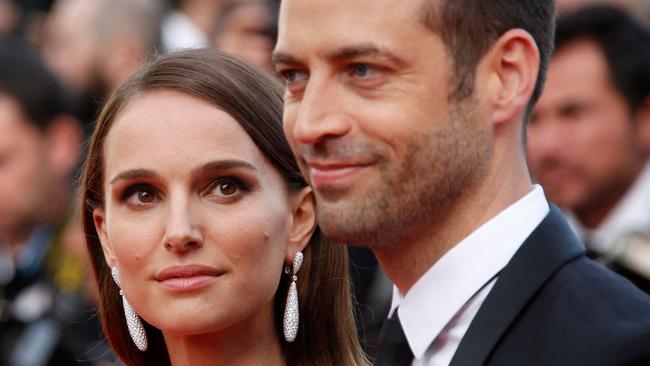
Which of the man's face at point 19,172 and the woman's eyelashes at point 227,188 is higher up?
the woman's eyelashes at point 227,188

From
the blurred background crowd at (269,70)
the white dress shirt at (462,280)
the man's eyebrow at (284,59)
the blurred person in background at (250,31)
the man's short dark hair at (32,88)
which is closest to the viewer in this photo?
the white dress shirt at (462,280)

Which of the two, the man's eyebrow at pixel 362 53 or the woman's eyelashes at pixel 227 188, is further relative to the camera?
the woman's eyelashes at pixel 227 188

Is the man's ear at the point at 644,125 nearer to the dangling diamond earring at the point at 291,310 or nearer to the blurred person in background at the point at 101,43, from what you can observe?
the blurred person in background at the point at 101,43

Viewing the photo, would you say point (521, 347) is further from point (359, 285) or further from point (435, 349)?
point (359, 285)

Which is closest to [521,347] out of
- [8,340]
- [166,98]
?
[166,98]

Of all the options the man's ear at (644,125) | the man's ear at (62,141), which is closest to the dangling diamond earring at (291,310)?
the man's ear at (644,125)

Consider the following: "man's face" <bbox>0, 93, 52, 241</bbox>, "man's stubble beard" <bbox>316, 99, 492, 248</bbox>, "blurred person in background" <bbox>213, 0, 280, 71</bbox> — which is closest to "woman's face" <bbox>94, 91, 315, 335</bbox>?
"man's stubble beard" <bbox>316, 99, 492, 248</bbox>

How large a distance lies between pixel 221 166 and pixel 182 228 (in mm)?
215

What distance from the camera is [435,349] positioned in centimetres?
313

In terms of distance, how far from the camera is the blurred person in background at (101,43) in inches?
315

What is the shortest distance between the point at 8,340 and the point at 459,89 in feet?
12.5

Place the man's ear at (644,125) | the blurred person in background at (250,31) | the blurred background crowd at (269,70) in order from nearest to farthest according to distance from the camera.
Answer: the blurred background crowd at (269,70) → the man's ear at (644,125) → the blurred person in background at (250,31)

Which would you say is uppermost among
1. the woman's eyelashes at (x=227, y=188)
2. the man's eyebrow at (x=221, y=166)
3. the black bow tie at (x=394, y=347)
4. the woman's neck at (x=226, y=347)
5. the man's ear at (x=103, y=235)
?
the black bow tie at (x=394, y=347)

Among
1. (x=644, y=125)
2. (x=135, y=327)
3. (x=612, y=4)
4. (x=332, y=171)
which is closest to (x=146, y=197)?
(x=135, y=327)
